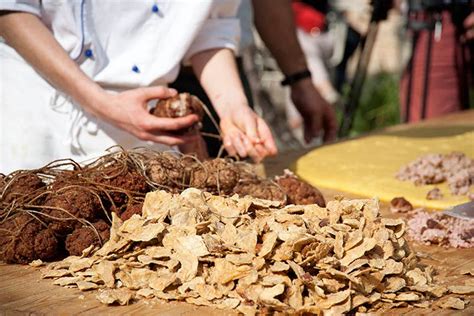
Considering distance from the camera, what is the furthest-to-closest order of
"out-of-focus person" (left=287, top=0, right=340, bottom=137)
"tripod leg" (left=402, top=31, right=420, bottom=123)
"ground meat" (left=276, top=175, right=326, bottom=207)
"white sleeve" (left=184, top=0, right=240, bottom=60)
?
"out-of-focus person" (left=287, top=0, right=340, bottom=137), "tripod leg" (left=402, top=31, right=420, bottom=123), "white sleeve" (left=184, top=0, right=240, bottom=60), "ground meat" (left=276, top=175, right=326, bottom=207)

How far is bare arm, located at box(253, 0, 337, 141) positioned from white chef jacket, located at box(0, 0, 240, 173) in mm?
490

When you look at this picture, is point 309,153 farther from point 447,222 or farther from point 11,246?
A: point 11,246

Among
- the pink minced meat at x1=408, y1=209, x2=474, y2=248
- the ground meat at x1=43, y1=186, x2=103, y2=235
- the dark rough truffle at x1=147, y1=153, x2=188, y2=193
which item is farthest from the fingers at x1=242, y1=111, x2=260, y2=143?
the ground meat at x1=43, y1=186, x2=103, y2=235

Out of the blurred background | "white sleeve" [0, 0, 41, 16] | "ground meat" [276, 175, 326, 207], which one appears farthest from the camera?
the blurred background

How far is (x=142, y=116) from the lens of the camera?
1.85 m

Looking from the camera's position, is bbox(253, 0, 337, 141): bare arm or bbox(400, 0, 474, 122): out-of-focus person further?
bbox(400, 0, 474, 122): out-of-focus person

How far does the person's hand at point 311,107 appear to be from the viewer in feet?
8.63

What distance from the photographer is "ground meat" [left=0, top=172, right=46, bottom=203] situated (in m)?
1.55

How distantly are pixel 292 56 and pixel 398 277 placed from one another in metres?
1.37

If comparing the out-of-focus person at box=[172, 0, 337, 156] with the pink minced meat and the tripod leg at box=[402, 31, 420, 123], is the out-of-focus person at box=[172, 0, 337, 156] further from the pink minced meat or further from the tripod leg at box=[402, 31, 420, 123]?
the tripod leg at box=[402, 31, 420, 123]

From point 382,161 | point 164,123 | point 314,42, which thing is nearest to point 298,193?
point 164,123

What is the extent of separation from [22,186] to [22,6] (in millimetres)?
520

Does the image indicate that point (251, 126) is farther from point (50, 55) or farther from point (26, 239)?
point (26, 239)

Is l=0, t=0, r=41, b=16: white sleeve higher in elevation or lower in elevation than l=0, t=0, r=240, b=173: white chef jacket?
higher
